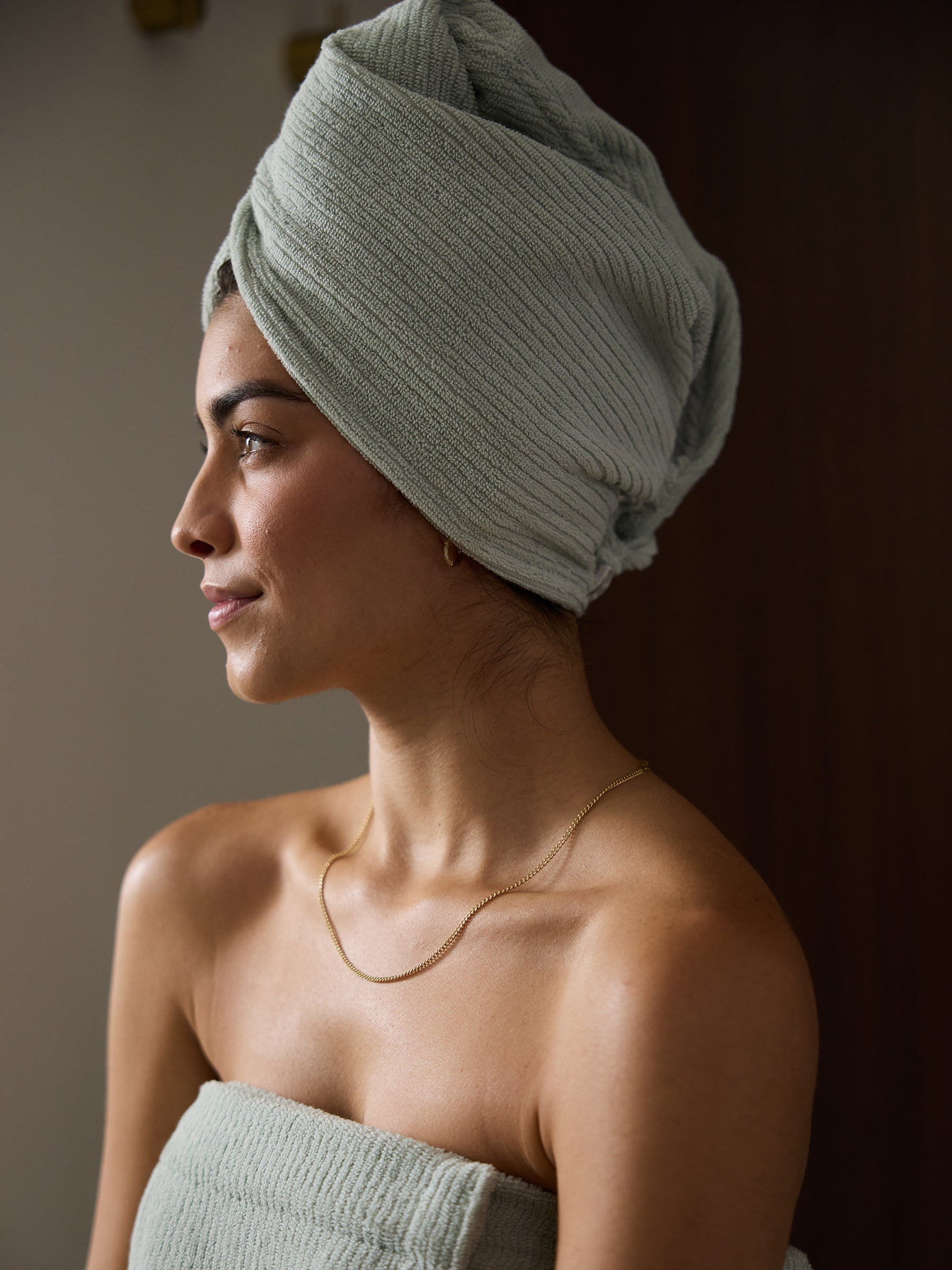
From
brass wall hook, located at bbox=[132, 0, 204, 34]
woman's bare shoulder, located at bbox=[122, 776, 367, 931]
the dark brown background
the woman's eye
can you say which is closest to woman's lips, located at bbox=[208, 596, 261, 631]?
the woman's eye

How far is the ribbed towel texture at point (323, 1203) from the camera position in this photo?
0.79 meters

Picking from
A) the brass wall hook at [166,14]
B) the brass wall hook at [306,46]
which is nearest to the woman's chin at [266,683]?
the brass wall hook at [306,46]

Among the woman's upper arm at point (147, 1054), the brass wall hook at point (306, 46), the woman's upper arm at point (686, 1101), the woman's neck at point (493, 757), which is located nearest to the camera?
the woman's upper arm at point (686, 1101)

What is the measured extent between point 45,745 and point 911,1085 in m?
1.09

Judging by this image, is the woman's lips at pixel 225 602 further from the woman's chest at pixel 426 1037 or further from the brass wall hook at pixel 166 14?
the brass wall hook at pixel 166 14

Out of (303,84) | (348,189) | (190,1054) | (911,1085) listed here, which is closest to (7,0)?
(303,84)

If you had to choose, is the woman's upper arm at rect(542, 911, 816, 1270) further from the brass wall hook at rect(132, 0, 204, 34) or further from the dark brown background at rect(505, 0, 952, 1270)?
the brass wall hook at rect(132, 0, 204, 34)

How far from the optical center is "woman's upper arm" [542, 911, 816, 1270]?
0.71 metres

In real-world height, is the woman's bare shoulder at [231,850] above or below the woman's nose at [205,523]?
below

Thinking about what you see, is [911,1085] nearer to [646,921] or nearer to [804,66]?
[646,921]

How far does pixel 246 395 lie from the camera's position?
901 mm

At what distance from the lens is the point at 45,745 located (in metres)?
1.33

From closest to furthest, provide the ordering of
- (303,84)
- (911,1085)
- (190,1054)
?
(303,84) < (190,1054) < (911,1085)

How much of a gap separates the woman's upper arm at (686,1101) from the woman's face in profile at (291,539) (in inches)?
12.7
